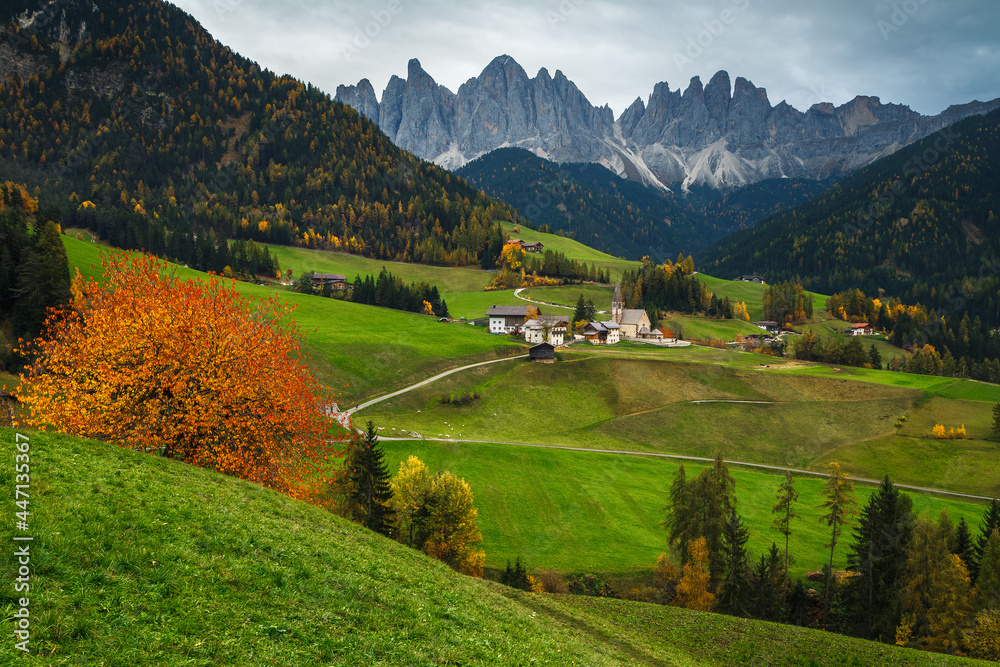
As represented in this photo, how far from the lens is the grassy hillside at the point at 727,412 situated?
81.7 metres

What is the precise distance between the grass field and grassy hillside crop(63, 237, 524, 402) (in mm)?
25507

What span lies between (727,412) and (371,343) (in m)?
71.3

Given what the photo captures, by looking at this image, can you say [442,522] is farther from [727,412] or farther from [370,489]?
[727,412]

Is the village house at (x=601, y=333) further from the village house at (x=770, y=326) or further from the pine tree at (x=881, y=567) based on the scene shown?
the pine tree at (x=881, y=567)

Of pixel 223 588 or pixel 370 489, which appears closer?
pixel 223 588

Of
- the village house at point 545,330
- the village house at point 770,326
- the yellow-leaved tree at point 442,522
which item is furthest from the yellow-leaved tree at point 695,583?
the village house at point 770,326

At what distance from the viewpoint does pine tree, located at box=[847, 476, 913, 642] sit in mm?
46875

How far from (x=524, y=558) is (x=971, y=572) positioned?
42.9m

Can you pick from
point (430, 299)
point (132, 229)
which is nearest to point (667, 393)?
point (430, 299)

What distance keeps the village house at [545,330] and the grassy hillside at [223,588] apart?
108915 millimetres

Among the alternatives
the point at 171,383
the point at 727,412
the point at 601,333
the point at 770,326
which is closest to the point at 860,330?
the point at 770,326

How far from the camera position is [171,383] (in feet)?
93.5

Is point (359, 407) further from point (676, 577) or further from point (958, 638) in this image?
point (958, 638)

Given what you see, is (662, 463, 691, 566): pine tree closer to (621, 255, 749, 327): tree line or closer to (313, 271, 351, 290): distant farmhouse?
(621, 255, 749, 327): tree line
